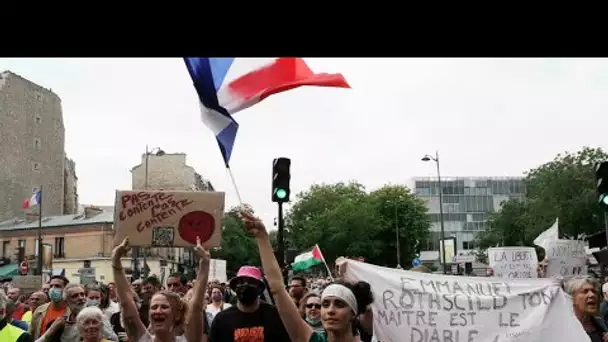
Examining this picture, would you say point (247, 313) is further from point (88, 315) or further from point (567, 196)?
point (567, 196)

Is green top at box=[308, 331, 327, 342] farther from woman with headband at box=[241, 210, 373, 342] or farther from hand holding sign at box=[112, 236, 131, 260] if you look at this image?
hand holding sign at box=[112, 236, 131, 260]

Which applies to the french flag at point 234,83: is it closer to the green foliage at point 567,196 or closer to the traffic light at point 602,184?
the traffic light at point 602,184

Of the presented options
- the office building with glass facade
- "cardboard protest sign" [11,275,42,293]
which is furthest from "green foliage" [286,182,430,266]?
the office building with glass facade

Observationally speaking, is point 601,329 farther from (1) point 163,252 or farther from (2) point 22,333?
(1) point 163,252

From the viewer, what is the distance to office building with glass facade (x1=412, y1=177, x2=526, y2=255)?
152m

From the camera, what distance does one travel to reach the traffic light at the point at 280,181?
8898 mm

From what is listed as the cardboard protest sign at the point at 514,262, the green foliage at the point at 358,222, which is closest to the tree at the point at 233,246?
the green foliage at the point at 358,222

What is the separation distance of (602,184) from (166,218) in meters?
5.57

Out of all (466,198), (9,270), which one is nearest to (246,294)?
(9,270)

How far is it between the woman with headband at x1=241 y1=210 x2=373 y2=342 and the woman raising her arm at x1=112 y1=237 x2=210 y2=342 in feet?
3.07

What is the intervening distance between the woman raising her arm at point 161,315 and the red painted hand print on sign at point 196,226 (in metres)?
0.59

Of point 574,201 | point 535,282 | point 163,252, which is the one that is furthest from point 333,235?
point 535,282
